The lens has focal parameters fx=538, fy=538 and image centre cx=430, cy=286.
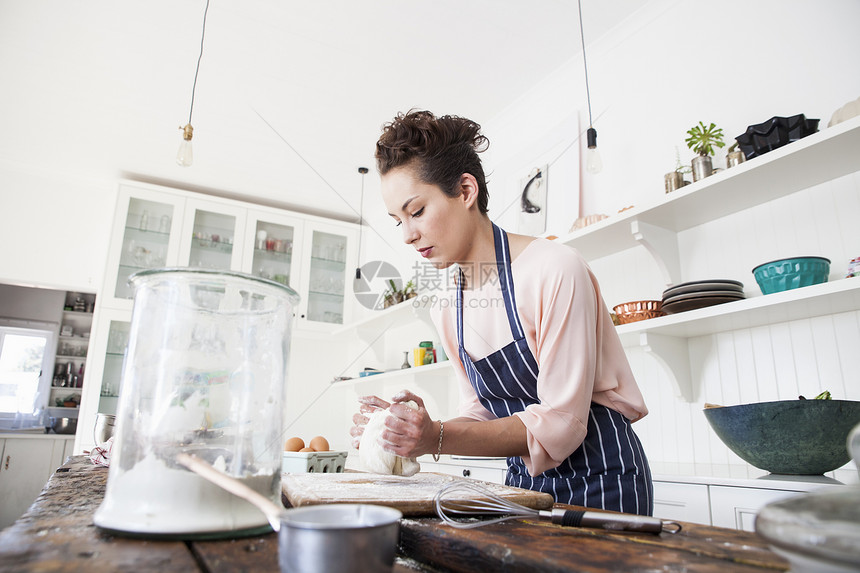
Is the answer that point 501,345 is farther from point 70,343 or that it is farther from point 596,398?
point 70,343

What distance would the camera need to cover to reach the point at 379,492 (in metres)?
0.74

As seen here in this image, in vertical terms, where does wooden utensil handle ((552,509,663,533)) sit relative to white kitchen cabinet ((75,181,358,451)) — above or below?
below

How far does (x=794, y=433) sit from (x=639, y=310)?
73 cm

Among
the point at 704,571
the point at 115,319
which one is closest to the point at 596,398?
the point at 704,571

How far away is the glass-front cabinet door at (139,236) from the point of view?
384 cm

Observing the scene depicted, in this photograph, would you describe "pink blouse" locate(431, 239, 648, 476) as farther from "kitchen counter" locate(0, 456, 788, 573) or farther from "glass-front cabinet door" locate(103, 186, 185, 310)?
"glass-front cabinet door" locate(103, 186, 185, 310)

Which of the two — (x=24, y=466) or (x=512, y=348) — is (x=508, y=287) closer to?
(x=512, y=348)

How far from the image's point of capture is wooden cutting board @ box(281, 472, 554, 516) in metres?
0.65

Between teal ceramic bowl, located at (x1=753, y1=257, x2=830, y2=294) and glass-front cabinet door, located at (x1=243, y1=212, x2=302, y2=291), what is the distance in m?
3.45

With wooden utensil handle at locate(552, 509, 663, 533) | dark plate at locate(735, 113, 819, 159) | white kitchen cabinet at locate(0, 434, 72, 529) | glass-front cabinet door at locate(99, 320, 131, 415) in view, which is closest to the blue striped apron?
wooden utensil handle at locate(552, 509, 663, 533)

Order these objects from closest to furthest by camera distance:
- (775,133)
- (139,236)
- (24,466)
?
(775,133) → (139,236) → (24,466)

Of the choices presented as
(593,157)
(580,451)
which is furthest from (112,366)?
(580,451)

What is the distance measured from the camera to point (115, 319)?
Answer: 3.77 m

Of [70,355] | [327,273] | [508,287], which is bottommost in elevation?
[508,287]
